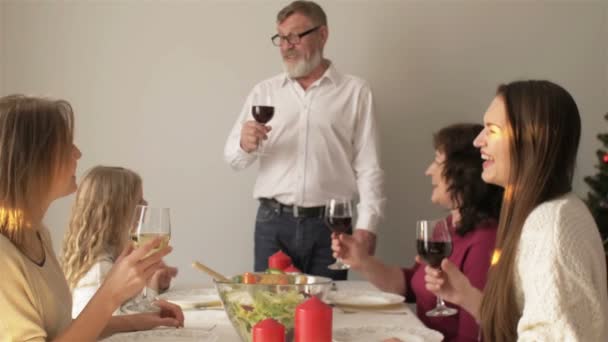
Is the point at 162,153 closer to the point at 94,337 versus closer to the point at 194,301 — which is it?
the point at 194,301

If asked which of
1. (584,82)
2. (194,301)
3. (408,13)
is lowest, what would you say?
(194,301)

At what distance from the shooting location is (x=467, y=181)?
264cm

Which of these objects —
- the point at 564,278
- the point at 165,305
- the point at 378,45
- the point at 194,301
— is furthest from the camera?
the point at 378,45

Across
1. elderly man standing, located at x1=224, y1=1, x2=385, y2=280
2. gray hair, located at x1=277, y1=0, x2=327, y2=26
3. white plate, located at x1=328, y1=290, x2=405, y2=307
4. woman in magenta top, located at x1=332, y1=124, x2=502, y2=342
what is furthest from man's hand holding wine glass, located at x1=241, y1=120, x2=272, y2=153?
white plate, located at x1=328, y1=290, x2=405, y2=307

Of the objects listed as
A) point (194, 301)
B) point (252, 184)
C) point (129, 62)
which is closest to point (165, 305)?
point (194, 301)

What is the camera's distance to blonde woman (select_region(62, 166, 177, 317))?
261 centimetres

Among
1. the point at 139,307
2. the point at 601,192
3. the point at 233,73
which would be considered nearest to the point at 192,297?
the point at 139,307

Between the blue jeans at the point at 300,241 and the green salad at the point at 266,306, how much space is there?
1938mm

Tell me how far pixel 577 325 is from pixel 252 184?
2.87 meters

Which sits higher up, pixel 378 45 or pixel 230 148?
pixel 378 45

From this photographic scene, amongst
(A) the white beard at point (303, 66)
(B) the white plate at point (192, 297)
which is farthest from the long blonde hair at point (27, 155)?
(A) the white beard at point (303, 66)

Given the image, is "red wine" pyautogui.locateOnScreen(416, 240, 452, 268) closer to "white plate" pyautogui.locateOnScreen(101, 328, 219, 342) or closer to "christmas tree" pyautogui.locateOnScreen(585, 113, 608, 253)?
"white plate" pyautogui.locateOnScreen(101, 328, 219, 342)

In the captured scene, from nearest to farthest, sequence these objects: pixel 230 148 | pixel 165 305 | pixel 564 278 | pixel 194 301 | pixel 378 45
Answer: pixel 564 278 < pixel 165 305 < pixel 194 301 < pixel 230 148 < pixel 378 45

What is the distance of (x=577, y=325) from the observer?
1.59 meters
